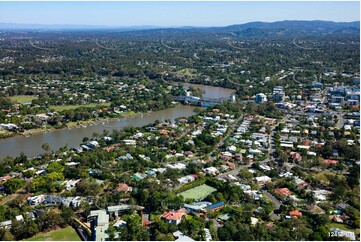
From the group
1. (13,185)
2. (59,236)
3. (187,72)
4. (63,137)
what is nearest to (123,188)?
(59,236)

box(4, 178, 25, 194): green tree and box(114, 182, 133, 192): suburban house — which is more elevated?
box(4, 178, 25, 194): green tree

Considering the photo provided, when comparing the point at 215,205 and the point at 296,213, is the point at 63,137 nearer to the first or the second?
the point at 215,205

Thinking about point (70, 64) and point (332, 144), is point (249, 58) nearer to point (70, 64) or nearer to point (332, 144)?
point (70, 64)

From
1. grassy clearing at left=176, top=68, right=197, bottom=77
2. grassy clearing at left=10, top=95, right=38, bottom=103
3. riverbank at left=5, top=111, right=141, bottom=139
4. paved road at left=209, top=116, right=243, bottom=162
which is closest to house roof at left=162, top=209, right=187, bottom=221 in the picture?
paved road at left=209, top=116, right=243, bottom=162

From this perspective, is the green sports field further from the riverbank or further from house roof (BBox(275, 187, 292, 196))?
the riverbank

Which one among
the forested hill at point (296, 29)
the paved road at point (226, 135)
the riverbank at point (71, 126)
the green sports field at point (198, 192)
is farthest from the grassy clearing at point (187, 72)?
the forested hill at point (296, 29)
